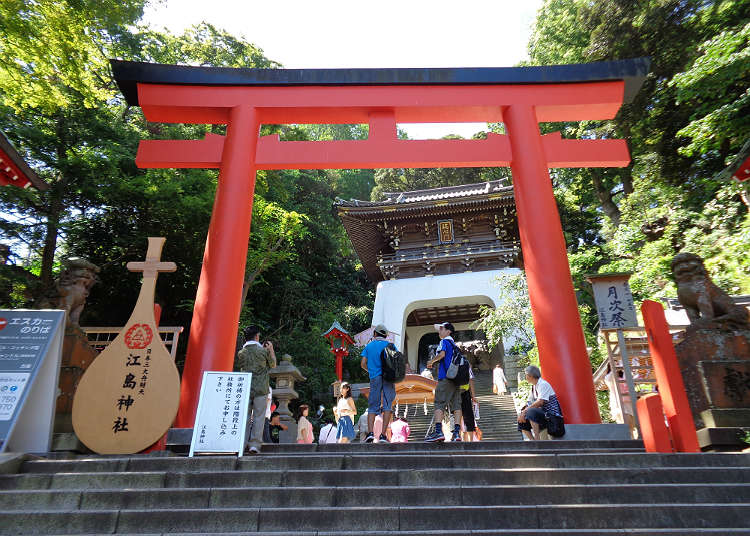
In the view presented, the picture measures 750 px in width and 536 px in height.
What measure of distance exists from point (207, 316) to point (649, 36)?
14.7 meters

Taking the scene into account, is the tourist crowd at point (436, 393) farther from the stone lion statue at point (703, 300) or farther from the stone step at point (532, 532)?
the stone step at point (532, 532)

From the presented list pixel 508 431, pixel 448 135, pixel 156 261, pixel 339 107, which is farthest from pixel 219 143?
pixel 448 135

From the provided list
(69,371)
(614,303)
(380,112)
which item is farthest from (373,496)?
(380,112)

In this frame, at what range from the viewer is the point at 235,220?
5852 millimetres

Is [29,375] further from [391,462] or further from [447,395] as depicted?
[447,395]

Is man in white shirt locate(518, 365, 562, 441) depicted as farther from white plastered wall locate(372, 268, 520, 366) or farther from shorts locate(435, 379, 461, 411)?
white plastered wall locate(372, 268, 520, 366)

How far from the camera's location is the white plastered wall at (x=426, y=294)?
15.9m

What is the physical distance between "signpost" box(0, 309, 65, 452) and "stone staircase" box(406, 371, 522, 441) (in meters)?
9.37

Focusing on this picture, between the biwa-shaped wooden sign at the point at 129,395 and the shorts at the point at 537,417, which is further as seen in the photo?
the shorts at the point at 537,417

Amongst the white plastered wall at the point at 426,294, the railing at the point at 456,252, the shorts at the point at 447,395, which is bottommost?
the shorts at the point at 447,395

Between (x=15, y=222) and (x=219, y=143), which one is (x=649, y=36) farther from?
Result: (x=15, y=222)

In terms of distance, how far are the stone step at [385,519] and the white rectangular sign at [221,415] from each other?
3.26 ft

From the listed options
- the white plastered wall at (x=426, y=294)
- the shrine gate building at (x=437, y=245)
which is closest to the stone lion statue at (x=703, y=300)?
the shrine gate building at (x=437, y=245)

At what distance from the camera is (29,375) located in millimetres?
3979
